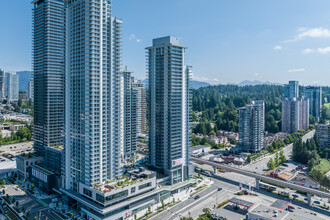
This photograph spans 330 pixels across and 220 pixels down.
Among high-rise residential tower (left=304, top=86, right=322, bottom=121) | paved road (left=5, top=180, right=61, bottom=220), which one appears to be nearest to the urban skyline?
paved road (left=5, top=180, right=61, bottom=220)

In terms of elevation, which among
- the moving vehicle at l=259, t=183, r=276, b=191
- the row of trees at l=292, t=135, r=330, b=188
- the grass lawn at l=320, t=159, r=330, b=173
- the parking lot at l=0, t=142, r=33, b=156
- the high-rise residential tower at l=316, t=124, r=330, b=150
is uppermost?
the high-rise residential tower at l=316, t=124, r=330, b=150

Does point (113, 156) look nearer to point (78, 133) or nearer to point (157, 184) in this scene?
point (78, 133)

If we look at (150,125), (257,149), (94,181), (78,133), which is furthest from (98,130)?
(257,149)

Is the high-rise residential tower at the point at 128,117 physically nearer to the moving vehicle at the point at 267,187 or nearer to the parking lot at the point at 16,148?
the moving vehicle at the point at 267,187

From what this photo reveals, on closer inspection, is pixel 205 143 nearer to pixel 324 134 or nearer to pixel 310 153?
pixel 310 153

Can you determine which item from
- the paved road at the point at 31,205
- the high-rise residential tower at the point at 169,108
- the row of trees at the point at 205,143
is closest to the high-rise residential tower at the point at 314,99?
the row of trees at the point at 205,143

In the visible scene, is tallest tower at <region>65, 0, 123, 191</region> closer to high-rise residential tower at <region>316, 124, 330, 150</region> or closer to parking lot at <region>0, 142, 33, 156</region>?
parking lot at <region>0, 142, 33, 156</region>

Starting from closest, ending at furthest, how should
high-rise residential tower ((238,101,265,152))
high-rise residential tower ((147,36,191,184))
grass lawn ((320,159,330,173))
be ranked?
→ 1. high-rise residential tower ((147,36,191,184))
2. grass lawn ((320,159,330,173))
3. high-rise residential tower ((238,101,265,152))

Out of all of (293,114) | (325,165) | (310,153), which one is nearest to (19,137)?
(310,153)
